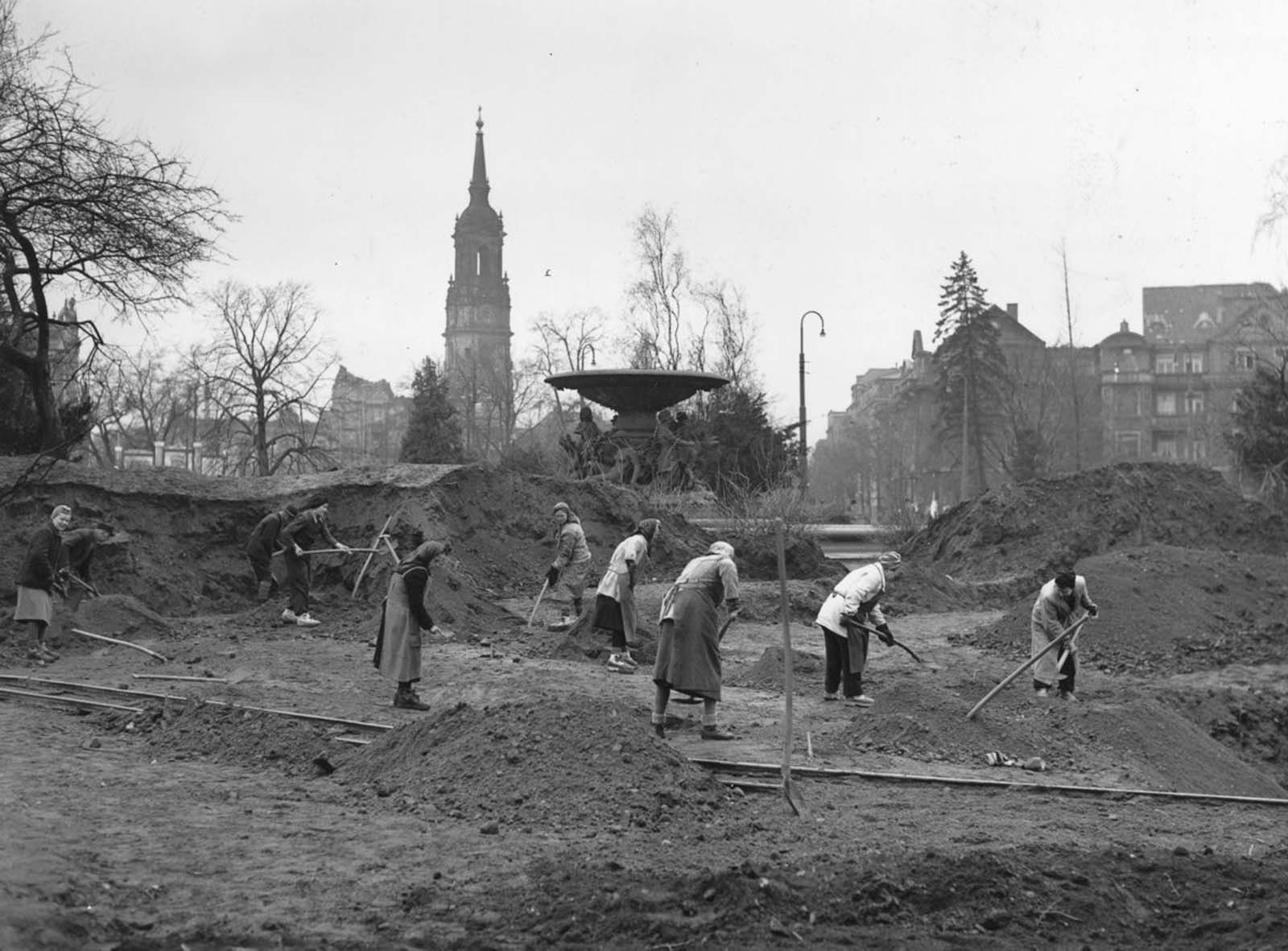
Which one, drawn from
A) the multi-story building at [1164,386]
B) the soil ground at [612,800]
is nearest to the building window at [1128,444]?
the multi-story building at [1164,386]

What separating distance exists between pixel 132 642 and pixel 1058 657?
10856 mm

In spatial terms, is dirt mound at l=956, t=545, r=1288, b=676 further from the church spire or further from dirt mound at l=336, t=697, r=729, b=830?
the church spire

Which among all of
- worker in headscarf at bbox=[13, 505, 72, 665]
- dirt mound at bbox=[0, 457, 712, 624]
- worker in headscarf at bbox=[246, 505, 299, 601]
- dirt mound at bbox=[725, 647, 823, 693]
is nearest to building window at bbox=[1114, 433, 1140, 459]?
dirt mound at bbox=[0, 457, 712, 624]

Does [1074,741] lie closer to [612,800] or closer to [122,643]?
[612,800]

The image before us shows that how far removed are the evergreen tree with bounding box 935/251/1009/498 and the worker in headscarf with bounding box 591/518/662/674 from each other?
140 ft

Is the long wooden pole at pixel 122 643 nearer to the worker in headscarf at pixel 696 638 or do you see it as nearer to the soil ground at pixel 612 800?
the soil ground at pixel 612 800

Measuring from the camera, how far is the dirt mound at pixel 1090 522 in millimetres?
30156

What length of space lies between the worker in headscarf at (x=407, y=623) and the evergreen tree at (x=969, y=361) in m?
46.4

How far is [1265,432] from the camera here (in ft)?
134

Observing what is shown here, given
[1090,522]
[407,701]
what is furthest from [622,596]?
[1090,522]

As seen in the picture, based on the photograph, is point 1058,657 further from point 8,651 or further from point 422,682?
point 8,651

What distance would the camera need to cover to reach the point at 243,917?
7051 mm

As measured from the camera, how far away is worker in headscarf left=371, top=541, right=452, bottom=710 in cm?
1264

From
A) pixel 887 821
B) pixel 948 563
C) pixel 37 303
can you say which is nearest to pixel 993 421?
pixel 948 563
